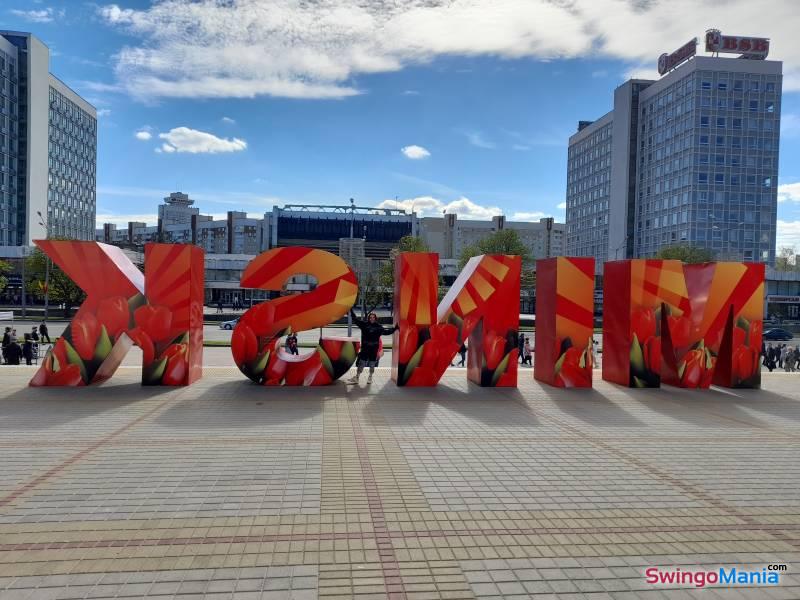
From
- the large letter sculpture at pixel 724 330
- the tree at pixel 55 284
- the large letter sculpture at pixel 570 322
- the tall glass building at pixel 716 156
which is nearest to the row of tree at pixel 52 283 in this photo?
the tree at pixel 55 284

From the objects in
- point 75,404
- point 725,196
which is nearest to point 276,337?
point 75,404

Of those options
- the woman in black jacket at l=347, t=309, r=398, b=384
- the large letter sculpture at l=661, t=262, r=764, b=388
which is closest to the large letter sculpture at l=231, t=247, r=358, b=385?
the woman in black jacket at l=347, t=309, r=398, b=384

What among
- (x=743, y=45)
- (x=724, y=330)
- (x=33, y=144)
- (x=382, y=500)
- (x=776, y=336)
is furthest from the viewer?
(x=33, y=144)

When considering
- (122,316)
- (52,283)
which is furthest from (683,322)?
(52,283)

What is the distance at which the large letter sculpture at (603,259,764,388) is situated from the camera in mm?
14039

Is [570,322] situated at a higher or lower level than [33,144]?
lower

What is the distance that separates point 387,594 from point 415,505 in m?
1.73

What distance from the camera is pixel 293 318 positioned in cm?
1300

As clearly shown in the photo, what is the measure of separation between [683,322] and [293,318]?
9.54 metres

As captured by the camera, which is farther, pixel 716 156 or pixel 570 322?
pixel 716 156

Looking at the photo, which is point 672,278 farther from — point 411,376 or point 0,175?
point 0,175

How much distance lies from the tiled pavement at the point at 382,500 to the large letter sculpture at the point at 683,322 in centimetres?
340

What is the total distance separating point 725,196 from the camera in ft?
222

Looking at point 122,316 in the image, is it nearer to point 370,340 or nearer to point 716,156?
point 370,340
